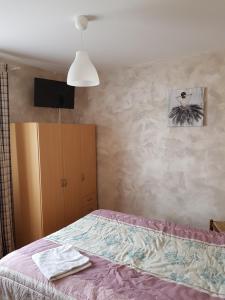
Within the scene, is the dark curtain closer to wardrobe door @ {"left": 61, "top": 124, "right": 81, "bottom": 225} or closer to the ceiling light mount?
wardrobe door @ {"left": 61, "top": 124, "right": 81, "bottom": 225}

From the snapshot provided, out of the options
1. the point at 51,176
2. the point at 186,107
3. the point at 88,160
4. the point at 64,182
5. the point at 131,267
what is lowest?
the point at 131,267

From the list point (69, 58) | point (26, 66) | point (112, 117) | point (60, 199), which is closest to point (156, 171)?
point (112, 117)

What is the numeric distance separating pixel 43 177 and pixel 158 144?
1.50 metres

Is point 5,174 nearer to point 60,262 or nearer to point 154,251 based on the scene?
point 60,262

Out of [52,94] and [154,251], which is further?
[52,94]

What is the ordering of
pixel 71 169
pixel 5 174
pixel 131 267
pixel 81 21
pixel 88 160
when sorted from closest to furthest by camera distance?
pixel 131 267, pixel 81 21, pixel 5 174, pixel 71 169, pixel 88 160

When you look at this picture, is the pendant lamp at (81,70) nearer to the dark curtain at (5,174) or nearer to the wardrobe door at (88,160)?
the dark curtain at (5,174)

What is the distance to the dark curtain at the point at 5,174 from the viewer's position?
267 cm

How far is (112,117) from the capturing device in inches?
135

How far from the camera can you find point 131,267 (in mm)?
1704

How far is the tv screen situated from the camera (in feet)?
10.1

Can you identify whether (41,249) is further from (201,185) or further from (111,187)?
(201,185)

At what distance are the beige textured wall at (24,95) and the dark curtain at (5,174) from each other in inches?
10.3

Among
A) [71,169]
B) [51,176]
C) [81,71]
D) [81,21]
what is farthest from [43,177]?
[81,21]
